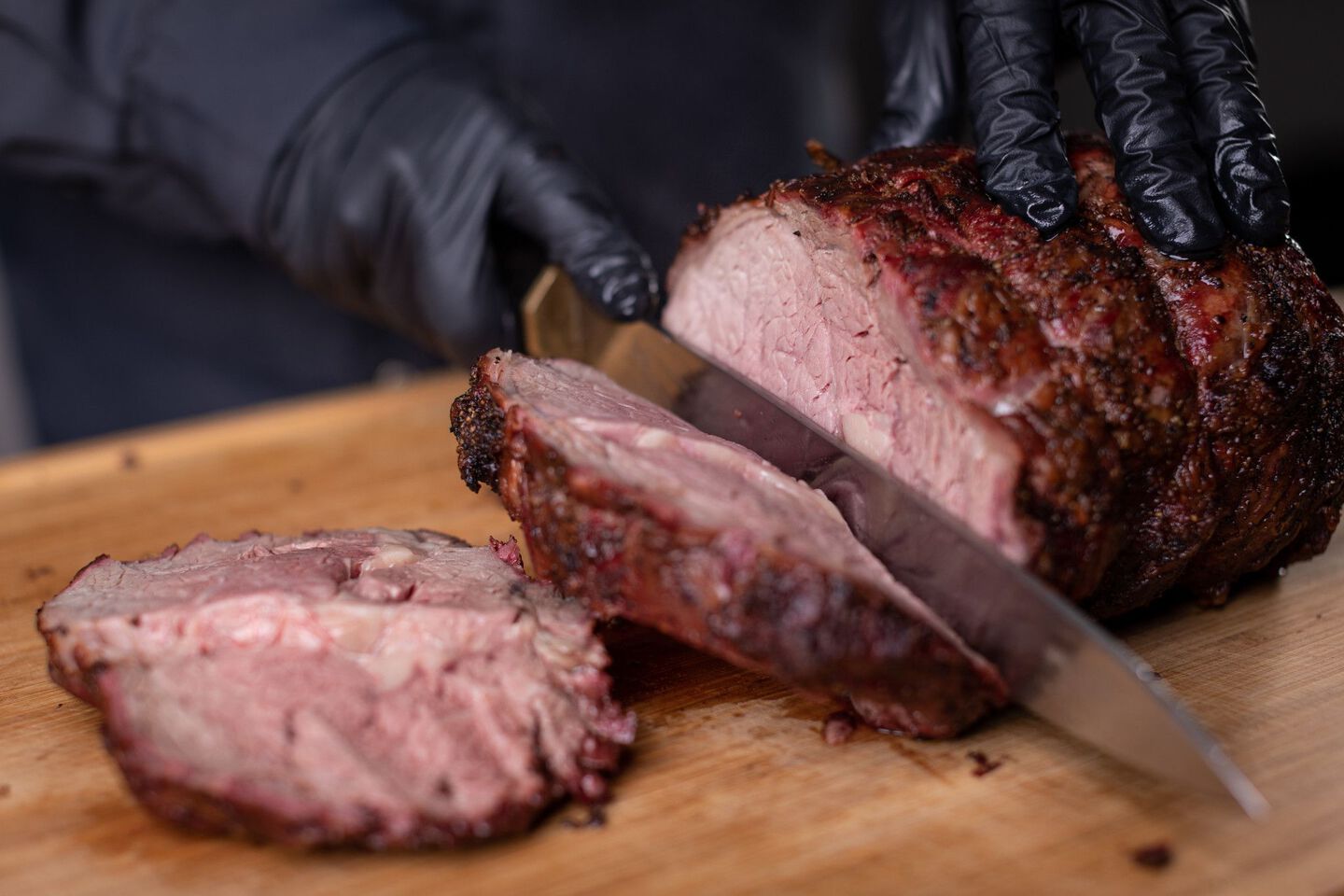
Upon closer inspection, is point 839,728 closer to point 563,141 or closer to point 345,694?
point 345,694

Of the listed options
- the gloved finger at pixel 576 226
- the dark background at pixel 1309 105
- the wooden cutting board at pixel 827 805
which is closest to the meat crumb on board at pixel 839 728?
the wooden cutting board at pixel 827 805

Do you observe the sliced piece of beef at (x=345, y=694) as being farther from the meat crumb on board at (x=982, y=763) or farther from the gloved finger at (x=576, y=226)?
the gloved finger at (x=576, y=226)

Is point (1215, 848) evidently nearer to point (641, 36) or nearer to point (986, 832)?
point (986, 832)

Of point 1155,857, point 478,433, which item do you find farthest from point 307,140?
A: point 1155,857

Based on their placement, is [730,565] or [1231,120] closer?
[730,565]

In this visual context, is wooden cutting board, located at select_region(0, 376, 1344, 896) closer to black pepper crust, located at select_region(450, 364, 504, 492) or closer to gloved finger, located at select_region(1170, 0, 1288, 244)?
black pepper crust, located at select_region(450, 364, 504, 492)

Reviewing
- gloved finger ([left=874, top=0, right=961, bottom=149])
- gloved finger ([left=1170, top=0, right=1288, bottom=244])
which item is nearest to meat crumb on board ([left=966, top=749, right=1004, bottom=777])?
gloved finger ([left=1170, top=0, right=1288, bottom=244])
